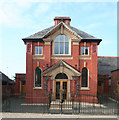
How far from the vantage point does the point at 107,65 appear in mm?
30547

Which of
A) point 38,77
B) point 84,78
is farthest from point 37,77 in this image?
point 84,78

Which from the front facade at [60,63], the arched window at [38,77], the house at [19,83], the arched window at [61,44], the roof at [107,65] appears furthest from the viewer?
the roof at [107,65]

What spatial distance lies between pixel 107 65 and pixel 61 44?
14.5 meters

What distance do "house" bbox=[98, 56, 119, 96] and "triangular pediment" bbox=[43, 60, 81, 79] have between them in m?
8.46

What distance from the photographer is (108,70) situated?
29.8m

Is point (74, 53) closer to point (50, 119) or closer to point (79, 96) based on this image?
point (79, 96)

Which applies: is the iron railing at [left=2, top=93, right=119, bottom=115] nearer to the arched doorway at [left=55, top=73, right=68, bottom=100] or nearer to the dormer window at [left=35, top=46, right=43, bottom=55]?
the arched doorway at [left=55, top=73, right=68, bottom=100]

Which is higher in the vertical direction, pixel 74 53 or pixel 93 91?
pixel 74 53

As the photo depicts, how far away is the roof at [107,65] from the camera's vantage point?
96.7 feet

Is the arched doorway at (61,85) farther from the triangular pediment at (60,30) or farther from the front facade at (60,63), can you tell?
the triangular pediment at (60,30)

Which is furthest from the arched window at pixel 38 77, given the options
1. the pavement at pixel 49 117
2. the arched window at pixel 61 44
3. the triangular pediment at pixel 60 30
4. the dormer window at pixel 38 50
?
the pavement at pixel 49 117

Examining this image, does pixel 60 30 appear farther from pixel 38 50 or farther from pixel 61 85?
pixel 61 85

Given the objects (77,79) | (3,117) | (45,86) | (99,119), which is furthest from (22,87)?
(99,119)

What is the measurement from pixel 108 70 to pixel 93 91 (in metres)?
12.1
